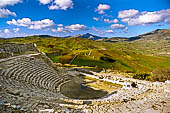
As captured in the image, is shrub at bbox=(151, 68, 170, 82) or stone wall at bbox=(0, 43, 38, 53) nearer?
stone wall at bbox=(0, 43, 38, 53)

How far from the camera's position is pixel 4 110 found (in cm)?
857

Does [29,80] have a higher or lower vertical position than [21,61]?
lower

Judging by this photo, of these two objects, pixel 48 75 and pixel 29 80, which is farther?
pixel 48 75

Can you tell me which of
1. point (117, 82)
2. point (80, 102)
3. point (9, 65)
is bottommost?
point (117, 82)

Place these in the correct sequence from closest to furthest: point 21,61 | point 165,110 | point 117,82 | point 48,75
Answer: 1. point 165,110
2. point 21,61
3. point 48,75
4. point 117,82

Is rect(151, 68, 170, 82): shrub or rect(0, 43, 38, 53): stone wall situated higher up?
rect(0, 43, 38, 53): stone wall

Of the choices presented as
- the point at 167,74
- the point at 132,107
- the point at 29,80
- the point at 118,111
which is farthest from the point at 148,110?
the point at 167,74

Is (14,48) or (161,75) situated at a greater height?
(14,48)

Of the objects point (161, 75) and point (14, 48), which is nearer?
point (161, 75)

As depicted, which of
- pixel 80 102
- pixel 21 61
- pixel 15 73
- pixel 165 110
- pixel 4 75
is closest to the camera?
pixel 165 110

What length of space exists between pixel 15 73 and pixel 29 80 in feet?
7.06

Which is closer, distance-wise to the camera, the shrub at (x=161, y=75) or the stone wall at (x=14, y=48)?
the stone wall at (x=14, y=48)

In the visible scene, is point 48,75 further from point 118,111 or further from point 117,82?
point 118,111

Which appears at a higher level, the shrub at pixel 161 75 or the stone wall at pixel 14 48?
the stone wall at pixel 14 48
